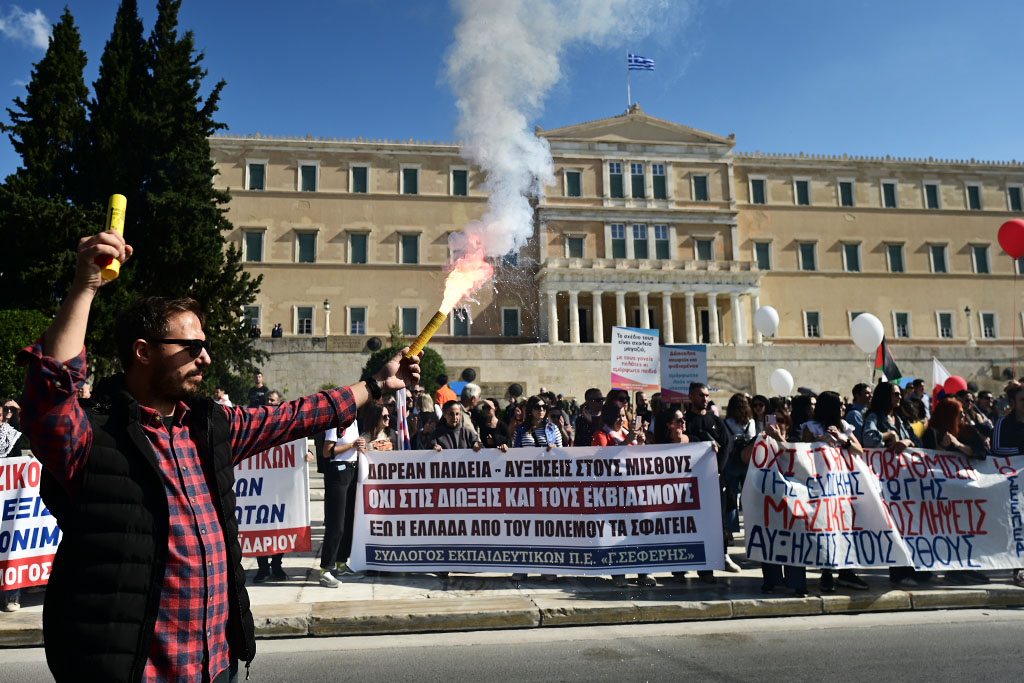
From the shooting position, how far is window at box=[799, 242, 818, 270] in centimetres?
4531

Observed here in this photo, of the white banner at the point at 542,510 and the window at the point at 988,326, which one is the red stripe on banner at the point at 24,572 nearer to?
Answer: the white banner at the point at 542,510

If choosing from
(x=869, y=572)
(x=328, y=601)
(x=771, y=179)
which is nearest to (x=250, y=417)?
(x=328, y=601)

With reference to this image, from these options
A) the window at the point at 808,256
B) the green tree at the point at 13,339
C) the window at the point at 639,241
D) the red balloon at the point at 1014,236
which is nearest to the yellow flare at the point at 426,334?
the red balloon at the point at 1014,236

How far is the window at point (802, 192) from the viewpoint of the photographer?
4582cm

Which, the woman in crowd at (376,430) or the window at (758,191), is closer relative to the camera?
the woman in crowd at (376,430)

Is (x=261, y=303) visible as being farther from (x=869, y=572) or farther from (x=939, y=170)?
(x=939, y=170)

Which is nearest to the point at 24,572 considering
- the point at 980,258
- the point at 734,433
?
the point at 734,433

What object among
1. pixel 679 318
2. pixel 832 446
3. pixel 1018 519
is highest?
pixel 679 318

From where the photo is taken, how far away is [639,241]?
43125mm

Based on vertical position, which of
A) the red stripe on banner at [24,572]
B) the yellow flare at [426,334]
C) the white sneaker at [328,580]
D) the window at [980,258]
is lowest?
the white sneaker at [328,580]

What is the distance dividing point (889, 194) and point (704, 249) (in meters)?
14.2

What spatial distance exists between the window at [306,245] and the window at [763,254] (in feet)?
92.2

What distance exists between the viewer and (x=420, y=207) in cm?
4216

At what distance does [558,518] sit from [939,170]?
51.7 metres
